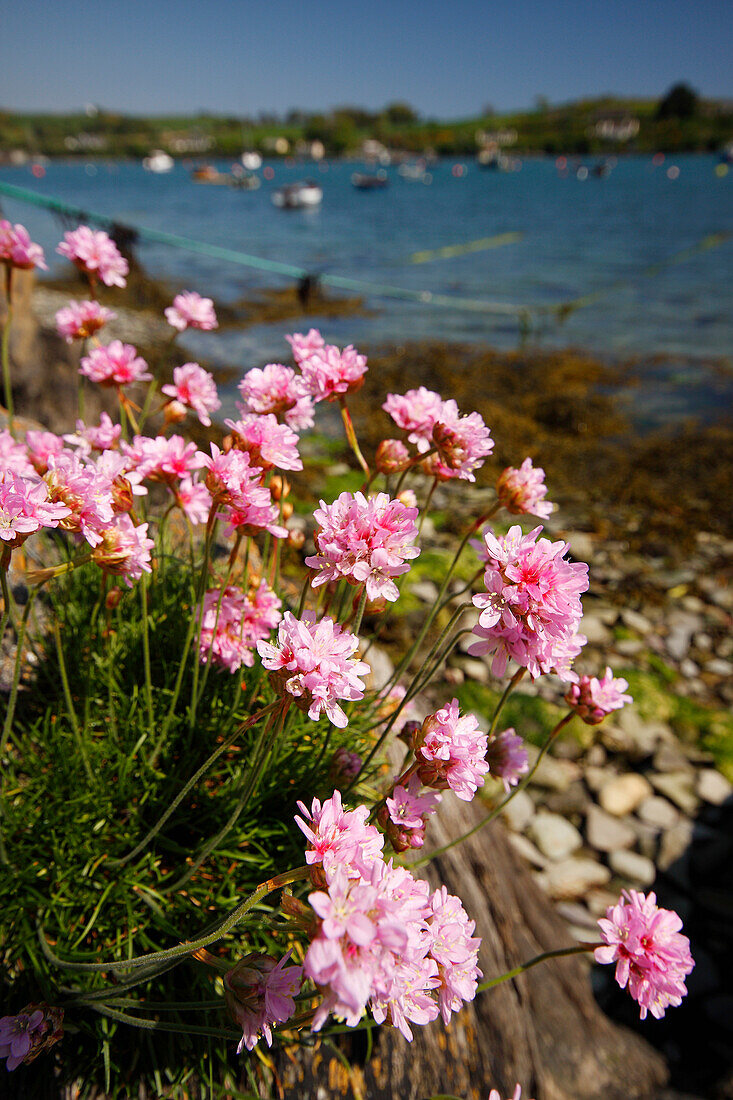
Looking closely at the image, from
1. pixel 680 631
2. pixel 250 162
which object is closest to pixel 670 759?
pixel 680 631

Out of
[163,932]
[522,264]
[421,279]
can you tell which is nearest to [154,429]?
[163,932]

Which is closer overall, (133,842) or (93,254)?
(133,842)

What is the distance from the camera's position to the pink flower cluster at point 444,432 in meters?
1.77

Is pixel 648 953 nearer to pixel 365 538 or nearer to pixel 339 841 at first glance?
pixel 339 841

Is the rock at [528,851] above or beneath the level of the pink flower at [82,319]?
beneath

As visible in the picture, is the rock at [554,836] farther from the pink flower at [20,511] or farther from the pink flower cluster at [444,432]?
the pink flower at [20,511]

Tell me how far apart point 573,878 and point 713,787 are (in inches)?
48.6

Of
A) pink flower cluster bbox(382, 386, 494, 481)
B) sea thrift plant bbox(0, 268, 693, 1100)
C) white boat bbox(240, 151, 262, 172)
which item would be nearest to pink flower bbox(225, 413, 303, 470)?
sea thrift plant bbox(0, 268, 693, 1100)

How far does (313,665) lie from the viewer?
1.18m

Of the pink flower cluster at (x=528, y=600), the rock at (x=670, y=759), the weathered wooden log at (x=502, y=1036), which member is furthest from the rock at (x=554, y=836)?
the pink flower cluster at (x=528, y=600)

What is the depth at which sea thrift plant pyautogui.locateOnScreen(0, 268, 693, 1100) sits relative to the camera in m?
1.18

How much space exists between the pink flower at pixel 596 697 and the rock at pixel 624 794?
2876 millimetres

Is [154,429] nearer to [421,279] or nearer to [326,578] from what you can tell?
[326,578]

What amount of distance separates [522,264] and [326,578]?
2605 cm
